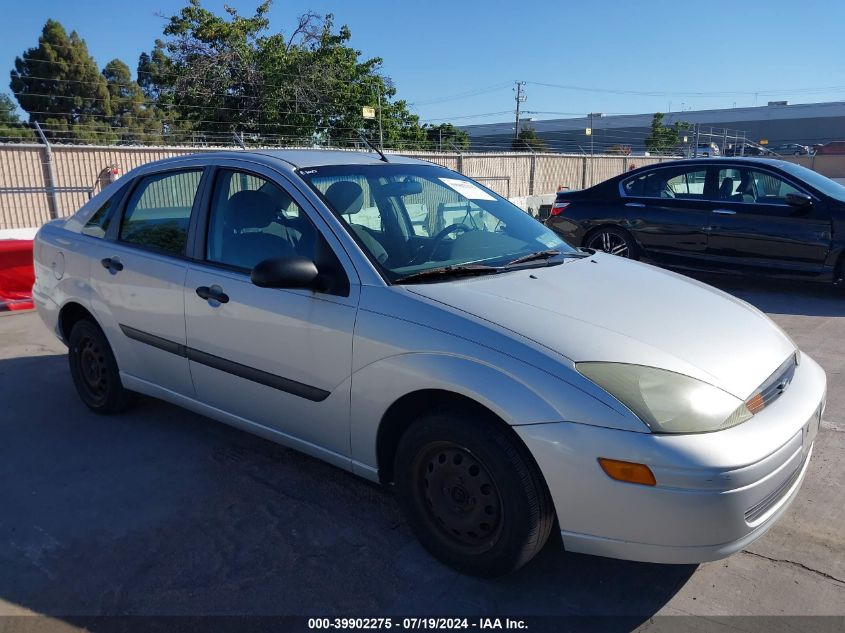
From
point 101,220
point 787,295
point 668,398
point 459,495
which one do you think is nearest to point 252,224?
point 101,220

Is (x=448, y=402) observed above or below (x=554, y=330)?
below

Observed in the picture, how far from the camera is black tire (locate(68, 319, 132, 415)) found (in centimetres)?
430

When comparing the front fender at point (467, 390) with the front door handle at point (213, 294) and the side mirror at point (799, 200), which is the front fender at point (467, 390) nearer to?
the front door handle at point (213, 294)

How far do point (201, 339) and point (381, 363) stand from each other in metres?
1.22

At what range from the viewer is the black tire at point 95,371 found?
4.30m

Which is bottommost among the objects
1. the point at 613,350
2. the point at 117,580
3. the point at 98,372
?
the point at 117,580

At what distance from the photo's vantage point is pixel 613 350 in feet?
8.17

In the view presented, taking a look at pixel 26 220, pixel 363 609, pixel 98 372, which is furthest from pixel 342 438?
pixel 26 220

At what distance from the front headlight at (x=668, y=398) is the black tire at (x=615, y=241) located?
6164 mm

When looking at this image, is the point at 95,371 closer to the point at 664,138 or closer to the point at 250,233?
the point at 250,233

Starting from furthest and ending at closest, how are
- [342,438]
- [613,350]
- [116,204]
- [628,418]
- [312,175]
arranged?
[116,204], [312,175], [342,438], [613,350], [628,418]

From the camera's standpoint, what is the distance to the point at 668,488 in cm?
223

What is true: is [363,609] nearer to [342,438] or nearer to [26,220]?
[342,438]

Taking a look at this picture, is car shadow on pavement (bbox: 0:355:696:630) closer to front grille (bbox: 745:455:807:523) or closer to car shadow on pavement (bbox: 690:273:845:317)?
front grille (bbox: 745:455:807:523)
